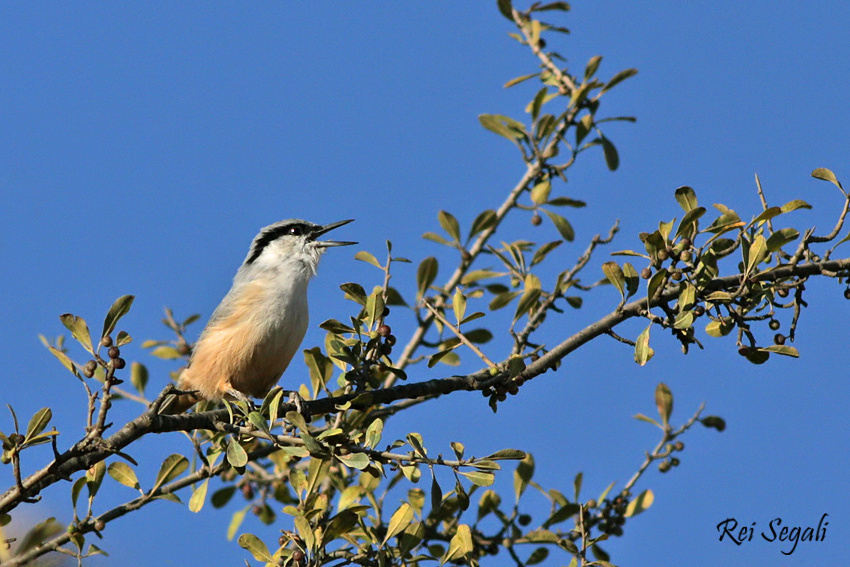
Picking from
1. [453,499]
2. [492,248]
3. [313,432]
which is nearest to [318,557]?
[313,432]

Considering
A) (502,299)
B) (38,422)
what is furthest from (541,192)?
(38,422)

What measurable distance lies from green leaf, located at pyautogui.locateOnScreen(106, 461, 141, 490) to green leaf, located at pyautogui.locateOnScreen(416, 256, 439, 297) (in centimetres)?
171

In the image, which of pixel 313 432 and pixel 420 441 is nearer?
pixel 420 441

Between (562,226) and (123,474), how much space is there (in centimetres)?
284

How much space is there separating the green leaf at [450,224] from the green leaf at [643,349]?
1.79 metres

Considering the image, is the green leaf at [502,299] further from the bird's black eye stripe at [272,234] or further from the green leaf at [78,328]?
the bird's black eye stripe at [272,234]

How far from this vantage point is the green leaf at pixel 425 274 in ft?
14.6

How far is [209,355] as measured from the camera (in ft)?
17.9

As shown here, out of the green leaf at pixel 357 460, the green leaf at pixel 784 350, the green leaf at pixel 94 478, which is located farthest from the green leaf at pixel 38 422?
the green leaf at pixel 784 350

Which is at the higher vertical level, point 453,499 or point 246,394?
point 246,394

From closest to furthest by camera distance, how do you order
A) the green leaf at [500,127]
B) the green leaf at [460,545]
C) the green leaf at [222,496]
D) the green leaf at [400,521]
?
1. the green leaf at [460,545]
2. the green leaf at [400,521]
3. the green leaf at [500,127]
4. the green leaf at [222,496]

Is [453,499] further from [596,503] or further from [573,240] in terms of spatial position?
[573,240]

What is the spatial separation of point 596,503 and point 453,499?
0.86 metres

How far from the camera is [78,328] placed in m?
3.45
